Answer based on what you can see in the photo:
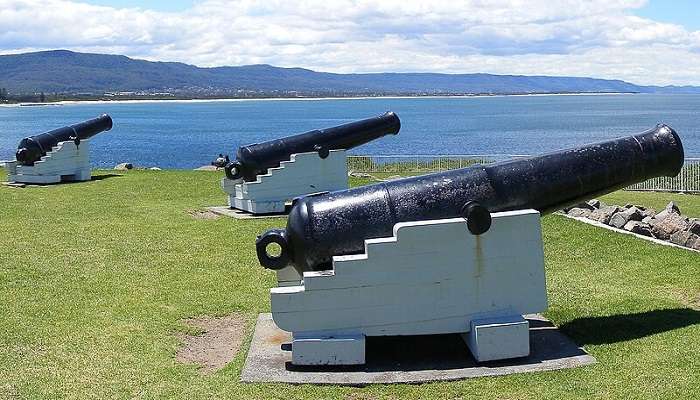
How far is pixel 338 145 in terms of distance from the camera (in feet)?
48.4

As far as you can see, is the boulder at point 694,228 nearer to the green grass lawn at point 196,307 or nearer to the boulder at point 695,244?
the boulder at point 695,244

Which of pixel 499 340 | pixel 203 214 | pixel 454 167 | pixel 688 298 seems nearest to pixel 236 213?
pixel 203 214

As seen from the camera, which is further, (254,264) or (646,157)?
(254,264)

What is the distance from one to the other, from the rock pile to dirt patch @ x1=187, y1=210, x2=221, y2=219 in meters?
5.40

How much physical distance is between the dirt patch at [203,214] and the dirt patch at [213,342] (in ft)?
21.1

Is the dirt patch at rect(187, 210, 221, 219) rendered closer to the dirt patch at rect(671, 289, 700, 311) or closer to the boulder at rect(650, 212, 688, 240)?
the boulder at rect(650, 212, 688, 240)

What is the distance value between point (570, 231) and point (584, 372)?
232 inches

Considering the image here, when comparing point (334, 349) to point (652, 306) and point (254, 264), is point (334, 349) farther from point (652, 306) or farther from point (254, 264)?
point (254, 264)

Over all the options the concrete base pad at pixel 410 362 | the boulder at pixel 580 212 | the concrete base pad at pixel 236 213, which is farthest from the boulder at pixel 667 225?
the concrete base pad at pixel 236 213

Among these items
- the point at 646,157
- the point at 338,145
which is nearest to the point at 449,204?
the point at 646,157

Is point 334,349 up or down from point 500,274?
down

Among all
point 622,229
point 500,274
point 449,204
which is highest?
point 449,204

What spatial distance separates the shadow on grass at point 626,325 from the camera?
21.7ft

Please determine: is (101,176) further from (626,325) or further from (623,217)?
(626,325)
